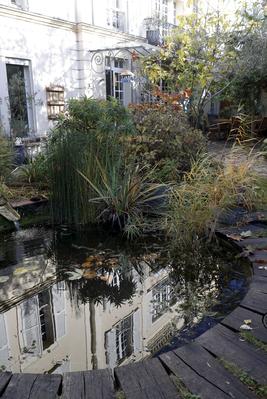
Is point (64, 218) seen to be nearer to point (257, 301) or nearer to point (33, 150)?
point (257, 301)

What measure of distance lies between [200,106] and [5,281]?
5.75 metres

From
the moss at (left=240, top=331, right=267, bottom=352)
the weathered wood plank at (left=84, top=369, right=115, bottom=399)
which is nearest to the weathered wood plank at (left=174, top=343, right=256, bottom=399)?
the moss at (left=240, top=331, right=267, bottom=352)

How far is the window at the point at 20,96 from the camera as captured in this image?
8.44 metres

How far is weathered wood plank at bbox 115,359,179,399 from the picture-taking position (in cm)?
164

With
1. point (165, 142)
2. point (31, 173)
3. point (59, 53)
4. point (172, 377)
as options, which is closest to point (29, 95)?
point (59, 53)

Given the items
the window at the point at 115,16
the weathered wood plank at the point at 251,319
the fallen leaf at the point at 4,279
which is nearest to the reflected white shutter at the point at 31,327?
the fallen leaf at the point at 4,279

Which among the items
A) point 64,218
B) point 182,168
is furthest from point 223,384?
point 182,168

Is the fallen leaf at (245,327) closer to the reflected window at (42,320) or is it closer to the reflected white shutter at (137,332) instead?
the reflected white shutter at (137,332)

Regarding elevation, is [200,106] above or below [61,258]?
above

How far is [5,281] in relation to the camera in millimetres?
3068

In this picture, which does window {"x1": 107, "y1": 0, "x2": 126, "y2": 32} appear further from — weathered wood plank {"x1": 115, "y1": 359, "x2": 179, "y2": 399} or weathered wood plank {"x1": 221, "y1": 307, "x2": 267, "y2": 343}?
weathered wood plank {"x1": 115, "y1": 359, "x2": 179, "y2": 399}

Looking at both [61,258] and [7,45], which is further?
[7,45]

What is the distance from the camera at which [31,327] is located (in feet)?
8.23

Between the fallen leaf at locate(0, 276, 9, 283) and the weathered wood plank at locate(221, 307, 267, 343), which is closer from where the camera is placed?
the weathered wood plank at locate(221, 307, 267, 343)
